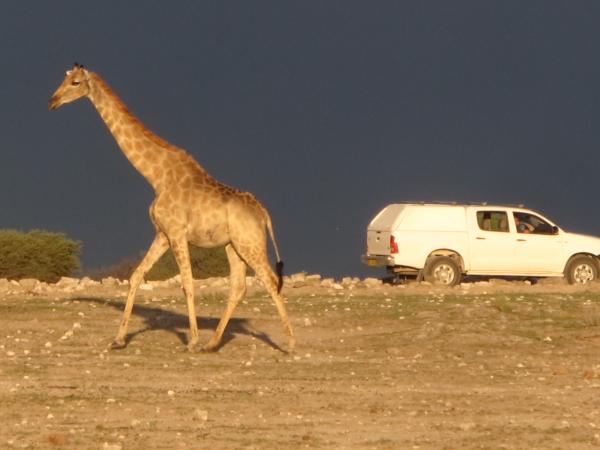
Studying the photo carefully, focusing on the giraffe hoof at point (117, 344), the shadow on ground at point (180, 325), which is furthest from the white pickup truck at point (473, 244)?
the giraffe hoof at point (117, 344)

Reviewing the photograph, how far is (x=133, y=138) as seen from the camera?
2194cm

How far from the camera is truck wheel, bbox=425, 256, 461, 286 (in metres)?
36.4

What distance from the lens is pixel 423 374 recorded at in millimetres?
19969

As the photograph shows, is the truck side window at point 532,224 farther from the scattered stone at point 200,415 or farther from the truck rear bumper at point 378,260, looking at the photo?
the scattered stone at point 200,415

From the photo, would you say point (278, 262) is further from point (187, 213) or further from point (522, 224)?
point (522, 224)

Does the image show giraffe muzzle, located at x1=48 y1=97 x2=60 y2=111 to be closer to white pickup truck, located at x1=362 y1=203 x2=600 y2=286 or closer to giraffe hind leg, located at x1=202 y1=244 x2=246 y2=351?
giraffe hind leg, located at x1=202 y1=244 x2=246 y2=351

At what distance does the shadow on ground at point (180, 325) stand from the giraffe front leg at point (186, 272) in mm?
467

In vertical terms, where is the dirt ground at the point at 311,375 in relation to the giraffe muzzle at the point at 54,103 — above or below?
below

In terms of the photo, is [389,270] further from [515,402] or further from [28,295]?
[515,402]

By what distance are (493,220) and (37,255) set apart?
1178 cm

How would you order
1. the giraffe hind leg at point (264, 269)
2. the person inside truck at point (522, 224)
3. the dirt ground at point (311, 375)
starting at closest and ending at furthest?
1. the dirt ground at point (311, 375)
2. the giraffe hind leg at point (264, 269)
3. the person inside truck at point (522, 224)

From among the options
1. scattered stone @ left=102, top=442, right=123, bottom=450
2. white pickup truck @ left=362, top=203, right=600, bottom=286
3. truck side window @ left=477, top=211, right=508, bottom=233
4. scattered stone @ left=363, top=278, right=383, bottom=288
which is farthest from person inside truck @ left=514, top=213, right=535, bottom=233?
scattered stone @ left=102, top=442, right=123, bottom=450

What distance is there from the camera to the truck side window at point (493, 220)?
1465 inches

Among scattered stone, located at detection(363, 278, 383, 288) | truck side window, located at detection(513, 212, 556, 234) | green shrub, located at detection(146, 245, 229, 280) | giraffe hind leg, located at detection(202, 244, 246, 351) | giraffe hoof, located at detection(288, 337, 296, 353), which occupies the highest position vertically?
truck side window, located at detection(513, 212, 556, 234)
